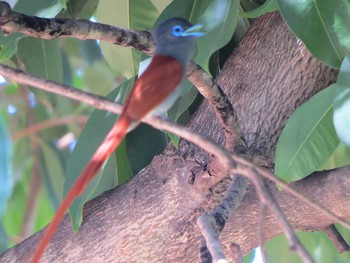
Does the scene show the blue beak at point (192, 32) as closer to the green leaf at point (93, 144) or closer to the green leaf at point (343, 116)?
the green leaf at point (343, 116)

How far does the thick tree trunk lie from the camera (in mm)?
2525

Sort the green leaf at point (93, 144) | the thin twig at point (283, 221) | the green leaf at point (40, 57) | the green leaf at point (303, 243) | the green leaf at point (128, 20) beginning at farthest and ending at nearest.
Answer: the green leaf at point (303, 243)
the green leaf at point (40, 57)
the green leaf at point (128, 20)
the green leaf at point (93, 144)
the thin twig at point (283, 221)

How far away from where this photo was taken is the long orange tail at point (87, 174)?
1.70 metres

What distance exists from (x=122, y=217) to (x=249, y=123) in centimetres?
47

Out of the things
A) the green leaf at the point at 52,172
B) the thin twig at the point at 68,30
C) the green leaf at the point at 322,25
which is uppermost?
the green leaf at the point at 52,172

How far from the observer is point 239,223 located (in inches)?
101

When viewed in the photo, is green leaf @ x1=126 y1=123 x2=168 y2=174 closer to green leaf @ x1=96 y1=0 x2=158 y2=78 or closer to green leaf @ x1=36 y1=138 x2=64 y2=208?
green leaf @ x1=96 y1=0 x2=158 y2=78

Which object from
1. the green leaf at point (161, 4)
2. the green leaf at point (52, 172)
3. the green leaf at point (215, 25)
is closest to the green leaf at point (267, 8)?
the green leaf at point (215, 25)

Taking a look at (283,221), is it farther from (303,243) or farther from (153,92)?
(303,243)

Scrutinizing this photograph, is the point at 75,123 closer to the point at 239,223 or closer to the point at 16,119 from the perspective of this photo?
the point at 16,119

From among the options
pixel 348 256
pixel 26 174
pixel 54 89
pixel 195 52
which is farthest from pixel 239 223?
pixel 26 174

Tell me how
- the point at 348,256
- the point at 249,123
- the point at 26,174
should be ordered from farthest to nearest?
the point at 26,174
the point at 348,256
the point at 249,123

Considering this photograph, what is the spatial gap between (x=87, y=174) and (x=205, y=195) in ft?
2.73

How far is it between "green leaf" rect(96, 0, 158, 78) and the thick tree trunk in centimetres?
44
